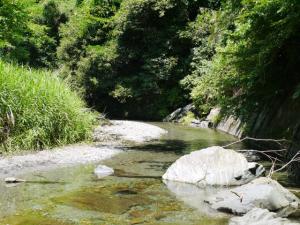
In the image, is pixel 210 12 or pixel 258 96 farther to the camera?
pixel 210 12

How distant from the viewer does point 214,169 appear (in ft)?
32.7

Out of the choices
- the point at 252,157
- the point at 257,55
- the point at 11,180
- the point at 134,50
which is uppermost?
the point at 134,50

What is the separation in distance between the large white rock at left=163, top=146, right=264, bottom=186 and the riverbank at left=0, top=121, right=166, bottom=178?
3.04 m

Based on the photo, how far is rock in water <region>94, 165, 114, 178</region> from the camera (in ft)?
35.0

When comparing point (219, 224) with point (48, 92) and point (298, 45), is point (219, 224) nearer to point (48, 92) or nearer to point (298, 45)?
point (298, 45)

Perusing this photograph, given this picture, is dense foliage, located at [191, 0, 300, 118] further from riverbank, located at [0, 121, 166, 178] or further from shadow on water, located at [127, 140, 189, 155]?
riverbank, located at [0, 121, 166, 178]

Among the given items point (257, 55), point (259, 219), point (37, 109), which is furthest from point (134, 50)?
point (259, 219)

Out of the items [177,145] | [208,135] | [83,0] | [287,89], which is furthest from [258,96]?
[83,0]

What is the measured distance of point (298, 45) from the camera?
476 inches

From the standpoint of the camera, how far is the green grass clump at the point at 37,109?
12.6 m

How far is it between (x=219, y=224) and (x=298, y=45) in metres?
6.67

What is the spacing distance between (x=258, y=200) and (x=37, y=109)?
7.49m

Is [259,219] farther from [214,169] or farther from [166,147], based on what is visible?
[166,147]

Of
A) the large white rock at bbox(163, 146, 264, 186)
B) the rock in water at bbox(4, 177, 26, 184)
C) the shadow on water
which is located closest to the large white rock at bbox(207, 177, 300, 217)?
the large white rock at bbox(163, 146, 264, 186)
